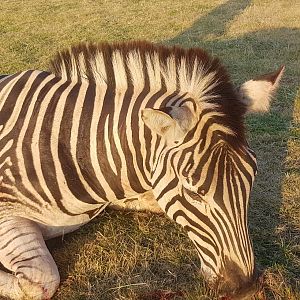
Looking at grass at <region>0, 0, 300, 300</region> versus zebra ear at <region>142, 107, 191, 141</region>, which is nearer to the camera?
zebra ear at <region>142, 107, 191, 141</region>

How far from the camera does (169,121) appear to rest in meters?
2.99

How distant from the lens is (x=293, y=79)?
8.56 meters

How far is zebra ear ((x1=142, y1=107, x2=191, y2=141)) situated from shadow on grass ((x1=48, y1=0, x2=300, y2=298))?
1.27 metres

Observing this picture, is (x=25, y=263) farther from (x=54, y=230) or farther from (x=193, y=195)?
(x=193, y=195)

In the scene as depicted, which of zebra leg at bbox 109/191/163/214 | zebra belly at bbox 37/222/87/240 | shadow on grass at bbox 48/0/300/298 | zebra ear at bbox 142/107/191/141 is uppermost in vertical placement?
zebra ear at bbox 142/107/191/141

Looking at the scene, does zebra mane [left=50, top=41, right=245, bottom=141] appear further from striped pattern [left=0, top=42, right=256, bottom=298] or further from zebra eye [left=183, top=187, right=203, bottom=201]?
zebra eye [left=183, top=187, right=203, bottom=201]

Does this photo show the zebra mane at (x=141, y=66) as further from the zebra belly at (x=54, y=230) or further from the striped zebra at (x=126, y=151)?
the zebra belly at (x=54, y=230)

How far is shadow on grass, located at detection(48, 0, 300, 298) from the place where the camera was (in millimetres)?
4176

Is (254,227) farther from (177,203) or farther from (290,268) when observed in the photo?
(177,203)

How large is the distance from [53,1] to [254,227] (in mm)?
15928

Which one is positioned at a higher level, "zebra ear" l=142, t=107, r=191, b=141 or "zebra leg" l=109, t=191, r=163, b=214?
"zebra ear" l=142, t=107, r=191, b=141

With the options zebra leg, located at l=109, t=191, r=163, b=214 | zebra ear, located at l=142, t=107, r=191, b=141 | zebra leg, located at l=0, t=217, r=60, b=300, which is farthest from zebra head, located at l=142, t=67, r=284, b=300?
zebra leg, located at l=109, t=191, r=163, b=214

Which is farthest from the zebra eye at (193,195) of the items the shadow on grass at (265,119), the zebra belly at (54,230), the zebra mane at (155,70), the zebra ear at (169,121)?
the zebra belly at (54,230)

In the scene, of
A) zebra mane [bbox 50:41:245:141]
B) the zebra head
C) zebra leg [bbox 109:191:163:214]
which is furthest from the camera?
zebra leg [bbox 109:191:163:214]
